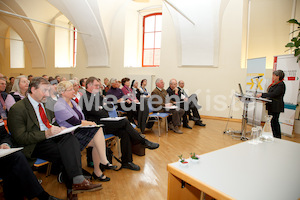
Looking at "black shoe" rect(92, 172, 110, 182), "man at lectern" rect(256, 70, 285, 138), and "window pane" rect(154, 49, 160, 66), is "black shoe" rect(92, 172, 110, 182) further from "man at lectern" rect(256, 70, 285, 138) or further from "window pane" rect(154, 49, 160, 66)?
"window pane" rect(154, 49, 160, 66)

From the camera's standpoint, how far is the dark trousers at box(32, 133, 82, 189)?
1.99 meters

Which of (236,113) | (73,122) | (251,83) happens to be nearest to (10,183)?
(73,122)

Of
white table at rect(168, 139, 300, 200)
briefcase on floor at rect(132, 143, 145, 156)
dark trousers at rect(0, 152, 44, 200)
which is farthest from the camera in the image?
briefcase on floor at rect(132, 143, 145, 156)

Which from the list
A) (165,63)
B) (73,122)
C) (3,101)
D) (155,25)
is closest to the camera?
(73,122)

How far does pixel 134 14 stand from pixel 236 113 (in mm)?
6342

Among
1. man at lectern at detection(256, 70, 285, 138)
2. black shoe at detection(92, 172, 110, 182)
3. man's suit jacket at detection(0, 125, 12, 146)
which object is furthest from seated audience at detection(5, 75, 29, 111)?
man at lectern at detection(256, 70, 285, 138)

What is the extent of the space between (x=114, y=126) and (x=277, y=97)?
3643 millimetres

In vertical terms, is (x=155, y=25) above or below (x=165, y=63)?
above

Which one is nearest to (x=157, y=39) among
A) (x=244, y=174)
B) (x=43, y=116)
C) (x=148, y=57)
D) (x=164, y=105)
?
(x=148, y=57)

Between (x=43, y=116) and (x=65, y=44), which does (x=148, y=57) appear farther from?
(x=43, y=116)

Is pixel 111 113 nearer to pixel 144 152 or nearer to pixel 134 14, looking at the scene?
pixel 144 152

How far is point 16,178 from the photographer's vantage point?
1.70m

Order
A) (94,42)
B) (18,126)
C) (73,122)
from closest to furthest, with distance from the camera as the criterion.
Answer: (18,126)
(73,122)
(94,42)

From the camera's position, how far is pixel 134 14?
28.9 ft
